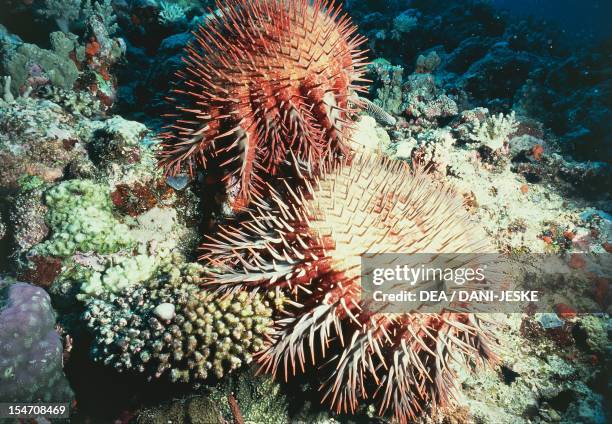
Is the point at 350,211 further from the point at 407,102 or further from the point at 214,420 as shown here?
the point at 407,102

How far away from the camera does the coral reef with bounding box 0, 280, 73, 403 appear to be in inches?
116

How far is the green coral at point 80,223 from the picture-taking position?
11.2ft

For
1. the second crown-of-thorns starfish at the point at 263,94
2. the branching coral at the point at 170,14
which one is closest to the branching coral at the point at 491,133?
the second crown-of-thorns starfish at the point at 263,94

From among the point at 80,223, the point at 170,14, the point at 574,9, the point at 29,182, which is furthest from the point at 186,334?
the point at 574,9

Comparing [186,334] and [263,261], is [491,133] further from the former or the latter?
[186,334]

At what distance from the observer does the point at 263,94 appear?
9.93ft

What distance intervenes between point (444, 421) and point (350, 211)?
2.16 m

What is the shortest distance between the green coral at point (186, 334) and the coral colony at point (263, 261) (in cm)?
2

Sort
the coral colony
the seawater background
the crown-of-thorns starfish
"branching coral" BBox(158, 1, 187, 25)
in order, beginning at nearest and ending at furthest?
the crown-of-thorns starfish
the coral colony
"branching coral" BBox(158, 1, 187, 25)
the seawater background

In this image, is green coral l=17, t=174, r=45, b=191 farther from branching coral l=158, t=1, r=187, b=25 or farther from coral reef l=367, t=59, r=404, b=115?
coral reef l=367, t=59, r=404, b=115

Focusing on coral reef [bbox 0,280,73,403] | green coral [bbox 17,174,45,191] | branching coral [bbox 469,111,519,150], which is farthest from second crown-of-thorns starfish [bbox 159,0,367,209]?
branching coral [bbox 469,111,519,150]

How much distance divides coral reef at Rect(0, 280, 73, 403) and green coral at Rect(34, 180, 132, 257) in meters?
0.48

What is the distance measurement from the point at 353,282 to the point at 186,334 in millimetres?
1429

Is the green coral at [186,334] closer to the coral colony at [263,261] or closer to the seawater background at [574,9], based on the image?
the coral colony at [263,261]
